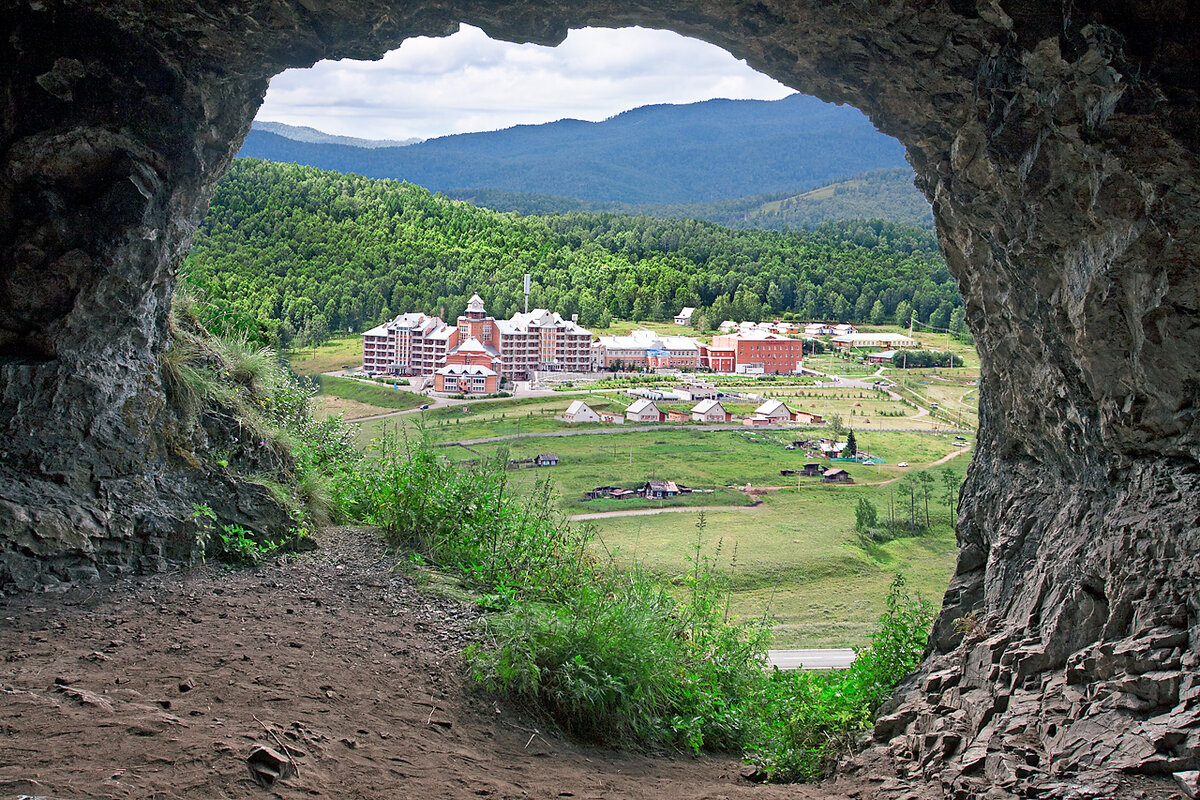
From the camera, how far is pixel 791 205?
59531 mm

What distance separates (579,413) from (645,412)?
1.57 m

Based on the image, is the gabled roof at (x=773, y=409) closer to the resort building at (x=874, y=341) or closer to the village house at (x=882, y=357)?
the resort building at (x=874, y=341)

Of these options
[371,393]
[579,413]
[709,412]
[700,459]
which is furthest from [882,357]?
[371,393]

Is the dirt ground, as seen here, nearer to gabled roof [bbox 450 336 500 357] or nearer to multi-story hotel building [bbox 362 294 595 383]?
multi-story hotel building [bbox 362 294 595 383]

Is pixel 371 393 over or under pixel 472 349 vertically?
under

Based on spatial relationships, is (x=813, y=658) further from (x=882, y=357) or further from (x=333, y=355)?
(x=882, y=357)

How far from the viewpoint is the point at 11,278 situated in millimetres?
4434

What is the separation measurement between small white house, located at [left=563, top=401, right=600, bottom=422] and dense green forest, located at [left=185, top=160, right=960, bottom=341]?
3.60 metres

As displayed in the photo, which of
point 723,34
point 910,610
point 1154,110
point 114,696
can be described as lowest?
point 910,610

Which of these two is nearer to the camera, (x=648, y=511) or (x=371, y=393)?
(x=648, y=511)

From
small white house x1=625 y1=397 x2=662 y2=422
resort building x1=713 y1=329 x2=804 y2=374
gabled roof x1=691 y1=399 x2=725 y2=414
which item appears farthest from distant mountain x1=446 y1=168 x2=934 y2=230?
small white house x1=625 y1=397 x2=662 y2=422

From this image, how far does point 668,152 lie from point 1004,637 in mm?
114079

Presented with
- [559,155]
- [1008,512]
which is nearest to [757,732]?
[1008,512]

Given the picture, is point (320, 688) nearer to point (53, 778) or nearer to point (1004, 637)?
point (53, 778)
